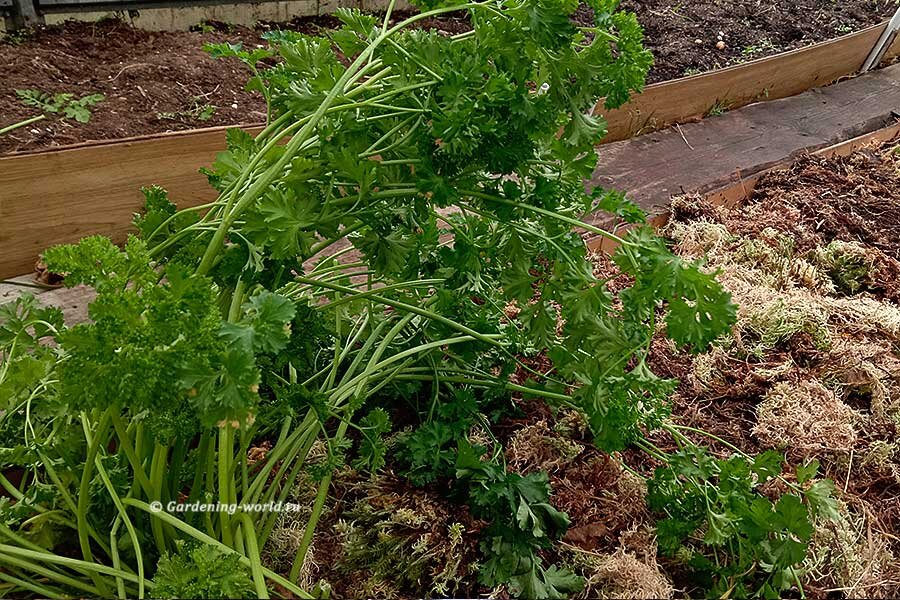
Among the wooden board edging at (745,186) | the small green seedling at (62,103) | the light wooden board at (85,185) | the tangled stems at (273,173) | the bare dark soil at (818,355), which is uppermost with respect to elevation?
the tangled stems at (273,173)

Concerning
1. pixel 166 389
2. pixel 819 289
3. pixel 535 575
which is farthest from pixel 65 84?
pixel 819 289

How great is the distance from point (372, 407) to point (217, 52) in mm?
1029

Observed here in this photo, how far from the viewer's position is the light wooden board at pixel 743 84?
419 centimetres

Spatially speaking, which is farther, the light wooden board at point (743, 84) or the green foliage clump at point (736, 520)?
the light wooden board at point (743, 84)

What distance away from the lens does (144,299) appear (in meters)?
1.12

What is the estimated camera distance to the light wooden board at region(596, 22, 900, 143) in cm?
419

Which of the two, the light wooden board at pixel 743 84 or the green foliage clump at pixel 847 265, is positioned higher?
the light wooden board at pixel 743 84

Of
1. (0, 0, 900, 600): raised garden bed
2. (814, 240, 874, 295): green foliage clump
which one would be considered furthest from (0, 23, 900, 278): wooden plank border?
(814, 240, 874, 295): green foliage clump

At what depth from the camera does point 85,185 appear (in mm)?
2688

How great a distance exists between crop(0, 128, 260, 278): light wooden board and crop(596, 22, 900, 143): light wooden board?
218 cm

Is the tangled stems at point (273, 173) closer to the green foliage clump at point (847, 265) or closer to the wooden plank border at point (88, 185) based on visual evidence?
the wooden plank border at point (88, 185)

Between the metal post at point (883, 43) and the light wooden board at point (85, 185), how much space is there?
5.27 metres

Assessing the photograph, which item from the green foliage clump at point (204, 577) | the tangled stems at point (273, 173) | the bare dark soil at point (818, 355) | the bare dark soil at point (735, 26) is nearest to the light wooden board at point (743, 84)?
the bare dark soil at point (735, 26)

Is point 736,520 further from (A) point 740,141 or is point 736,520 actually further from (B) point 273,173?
(A) point 740,141
